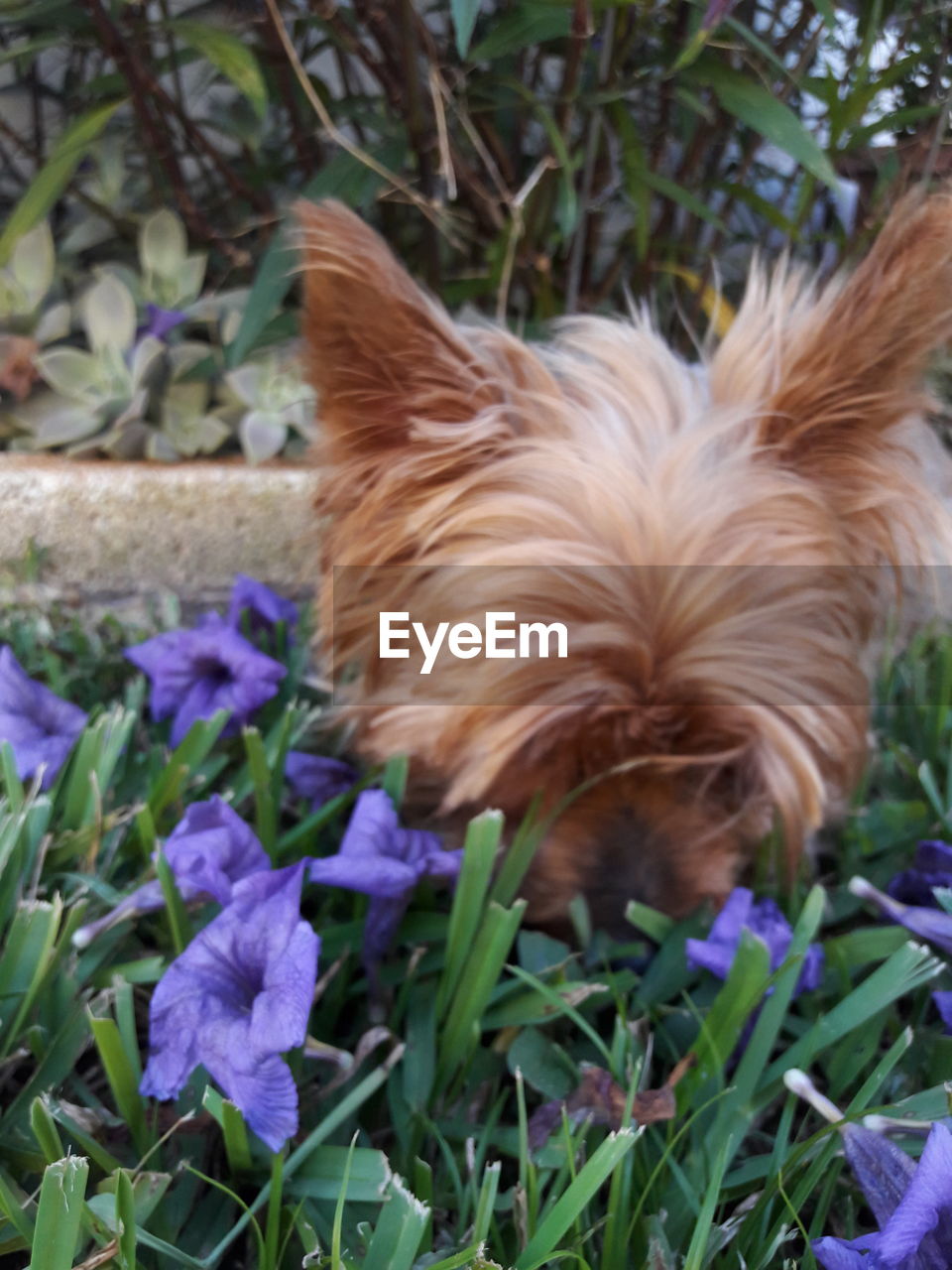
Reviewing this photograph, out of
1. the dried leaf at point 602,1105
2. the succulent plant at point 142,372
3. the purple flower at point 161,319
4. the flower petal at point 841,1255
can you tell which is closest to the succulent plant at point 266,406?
the succulent plant at point 142,372

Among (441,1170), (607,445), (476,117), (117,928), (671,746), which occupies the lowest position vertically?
(441,1170)

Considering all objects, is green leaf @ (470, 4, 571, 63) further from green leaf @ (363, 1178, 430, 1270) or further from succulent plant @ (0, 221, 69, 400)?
green leaf @ (363, 1178, 430, 1270)

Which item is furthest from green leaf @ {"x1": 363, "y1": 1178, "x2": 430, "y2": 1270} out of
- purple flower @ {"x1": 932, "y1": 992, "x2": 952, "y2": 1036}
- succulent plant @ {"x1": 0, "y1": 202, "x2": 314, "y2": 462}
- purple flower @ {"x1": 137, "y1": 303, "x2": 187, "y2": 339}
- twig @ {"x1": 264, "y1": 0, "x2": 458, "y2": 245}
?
purple flower @ {"x1": 137, "y1": 303, "x2": 187, "y2": 339}

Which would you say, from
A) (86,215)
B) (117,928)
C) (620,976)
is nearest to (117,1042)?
(117,928)

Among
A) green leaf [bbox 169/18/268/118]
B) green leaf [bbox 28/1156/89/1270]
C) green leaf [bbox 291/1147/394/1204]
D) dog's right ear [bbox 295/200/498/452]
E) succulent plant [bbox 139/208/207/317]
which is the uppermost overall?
green leaf [bbox 169/18/268/118]

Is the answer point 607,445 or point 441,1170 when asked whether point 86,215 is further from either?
point 441,1170

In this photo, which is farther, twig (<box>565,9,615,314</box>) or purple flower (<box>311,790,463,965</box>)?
twig (<box>565,9,615,314</box>)
